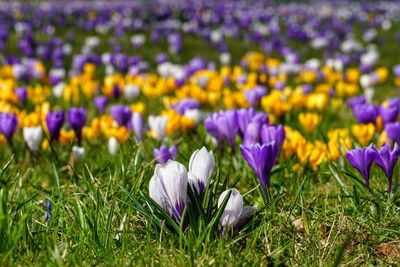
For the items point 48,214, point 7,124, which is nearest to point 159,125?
point 7,124

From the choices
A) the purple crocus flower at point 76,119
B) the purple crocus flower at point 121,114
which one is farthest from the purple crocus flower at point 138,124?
the purple crocus flower at point 76,119

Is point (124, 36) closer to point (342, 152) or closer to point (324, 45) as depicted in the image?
point (324, 45)

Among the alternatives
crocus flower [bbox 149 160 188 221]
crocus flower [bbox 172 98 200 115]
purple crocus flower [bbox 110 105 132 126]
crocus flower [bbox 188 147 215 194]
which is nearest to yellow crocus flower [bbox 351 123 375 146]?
crocus flower [bbox 172 98 200 115]

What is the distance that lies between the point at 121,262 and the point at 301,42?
46.5ft

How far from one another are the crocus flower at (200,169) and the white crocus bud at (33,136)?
2195 mm

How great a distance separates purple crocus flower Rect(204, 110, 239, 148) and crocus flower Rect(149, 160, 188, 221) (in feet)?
4.94

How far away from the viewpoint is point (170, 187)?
2.48m

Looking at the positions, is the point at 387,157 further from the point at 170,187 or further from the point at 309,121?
the point at 309,121

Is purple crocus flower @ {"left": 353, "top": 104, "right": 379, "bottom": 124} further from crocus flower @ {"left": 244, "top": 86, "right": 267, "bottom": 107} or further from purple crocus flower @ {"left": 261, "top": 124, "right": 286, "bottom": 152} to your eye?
crocus flower @ {"left": 244, "top": 86, "right": 267, "bottom": 107}

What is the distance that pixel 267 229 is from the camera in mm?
2736

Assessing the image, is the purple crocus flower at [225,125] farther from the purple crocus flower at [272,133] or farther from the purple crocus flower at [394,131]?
the purple crocus flower at [394,131]

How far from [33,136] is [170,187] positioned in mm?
2309

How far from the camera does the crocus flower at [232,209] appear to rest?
2.56m

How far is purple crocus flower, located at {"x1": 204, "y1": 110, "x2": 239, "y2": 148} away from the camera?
4016 millimetres
